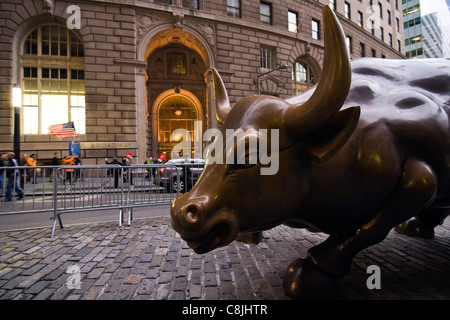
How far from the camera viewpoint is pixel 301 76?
22.6 m

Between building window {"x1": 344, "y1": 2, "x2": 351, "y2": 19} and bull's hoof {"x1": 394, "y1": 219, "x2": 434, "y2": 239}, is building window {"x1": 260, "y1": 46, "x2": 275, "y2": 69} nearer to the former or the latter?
building window {"x1": 344, "y1": 2, "x2": 351, "y2": 19}

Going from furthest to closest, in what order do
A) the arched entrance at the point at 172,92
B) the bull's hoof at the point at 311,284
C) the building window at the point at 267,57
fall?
1. the arched entrance at the point at 172,92
2. the building window at the point at 267,57
3. the bull's hoof at the point at 311,284

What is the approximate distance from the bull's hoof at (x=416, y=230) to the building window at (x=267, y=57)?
18.0m

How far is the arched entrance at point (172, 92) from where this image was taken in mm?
20734

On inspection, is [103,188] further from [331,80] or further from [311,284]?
[331,80]

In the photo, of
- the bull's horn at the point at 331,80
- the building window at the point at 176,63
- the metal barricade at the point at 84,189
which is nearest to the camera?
the bull's horn at the point at 331,80

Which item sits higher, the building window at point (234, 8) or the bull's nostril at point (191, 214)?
the building window at point (234, 8)

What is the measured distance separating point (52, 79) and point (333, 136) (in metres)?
18.9

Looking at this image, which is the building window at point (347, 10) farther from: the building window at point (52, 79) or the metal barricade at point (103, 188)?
the metal barricade at point (103, 188)

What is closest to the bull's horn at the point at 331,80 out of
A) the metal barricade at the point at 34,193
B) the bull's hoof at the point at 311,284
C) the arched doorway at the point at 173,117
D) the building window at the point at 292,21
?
the bull's hoof at the point at 311,284

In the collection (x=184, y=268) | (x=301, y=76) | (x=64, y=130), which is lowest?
(x=184, y=268)

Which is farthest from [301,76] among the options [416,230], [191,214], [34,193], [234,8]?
[191,214]

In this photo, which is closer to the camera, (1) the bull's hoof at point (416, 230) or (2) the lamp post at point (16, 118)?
(1) the bull's hoof at point (416, 230)

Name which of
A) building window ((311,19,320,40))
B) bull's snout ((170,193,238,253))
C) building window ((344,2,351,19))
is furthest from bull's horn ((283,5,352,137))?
building window ((344,2,351,19))
